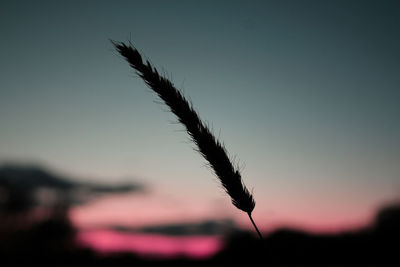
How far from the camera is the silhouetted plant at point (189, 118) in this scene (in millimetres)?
2178

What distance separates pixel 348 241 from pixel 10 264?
6223cm

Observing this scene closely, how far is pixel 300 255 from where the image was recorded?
2997 cm

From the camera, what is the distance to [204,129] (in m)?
2.30

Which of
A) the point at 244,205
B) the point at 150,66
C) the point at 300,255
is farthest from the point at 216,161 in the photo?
the point at 300,255

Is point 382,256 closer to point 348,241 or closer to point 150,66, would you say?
point 348,241

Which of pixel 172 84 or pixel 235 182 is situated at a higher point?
pixel 172 84

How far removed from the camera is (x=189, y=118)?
7.32 feet

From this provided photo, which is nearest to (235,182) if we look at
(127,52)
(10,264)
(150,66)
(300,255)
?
(150,66)

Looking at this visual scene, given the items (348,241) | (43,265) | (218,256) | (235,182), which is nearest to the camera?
(235,182)

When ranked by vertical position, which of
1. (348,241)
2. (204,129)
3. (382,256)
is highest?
(204,129)

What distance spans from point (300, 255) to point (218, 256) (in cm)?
1352

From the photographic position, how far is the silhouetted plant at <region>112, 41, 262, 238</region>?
218 centimetres

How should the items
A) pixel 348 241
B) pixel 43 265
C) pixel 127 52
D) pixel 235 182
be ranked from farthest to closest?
pixel 43 265 < pixel 348 241 < pixel 235 182 < pixel 127 52

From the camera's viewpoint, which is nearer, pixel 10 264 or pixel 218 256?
pixel 218 256
